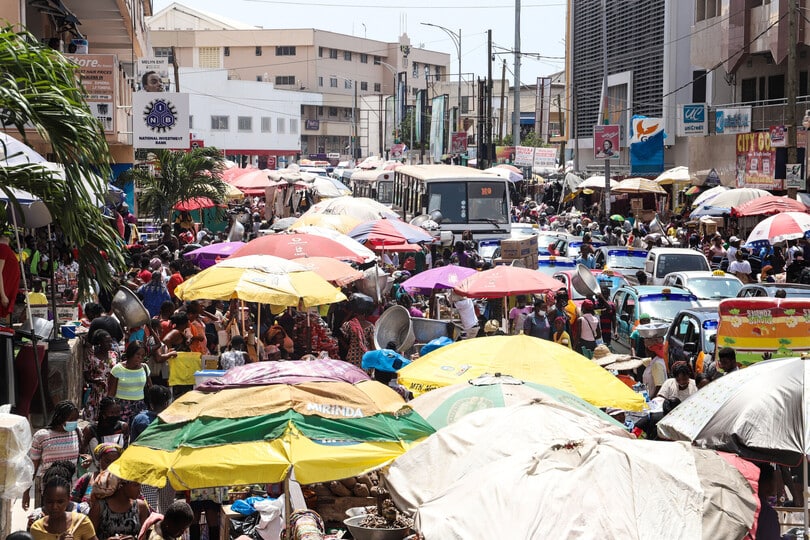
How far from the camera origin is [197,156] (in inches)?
1239

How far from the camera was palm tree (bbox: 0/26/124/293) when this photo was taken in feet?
27.2

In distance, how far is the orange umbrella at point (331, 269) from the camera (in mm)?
A: 15656

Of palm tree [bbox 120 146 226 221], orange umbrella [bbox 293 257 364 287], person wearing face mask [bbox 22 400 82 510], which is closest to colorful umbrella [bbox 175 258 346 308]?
orange umbrella [bbox 293 257 364 287]

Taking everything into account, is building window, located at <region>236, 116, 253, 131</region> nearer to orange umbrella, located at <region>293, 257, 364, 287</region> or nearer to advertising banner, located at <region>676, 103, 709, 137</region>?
advertising banner, located at <region>676, 103, 709, 137</region>

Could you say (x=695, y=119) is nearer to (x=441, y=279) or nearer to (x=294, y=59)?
(x=441, y=279)

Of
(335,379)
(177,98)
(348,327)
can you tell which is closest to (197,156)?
(177,98)

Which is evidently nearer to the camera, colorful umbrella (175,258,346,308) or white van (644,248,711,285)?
colorful umbrella (175,258,346,308)

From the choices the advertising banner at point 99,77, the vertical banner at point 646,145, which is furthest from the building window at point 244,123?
the advertising banner at point 99,77

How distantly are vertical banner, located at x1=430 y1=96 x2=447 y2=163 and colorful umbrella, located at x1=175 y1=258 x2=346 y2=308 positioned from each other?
178 feet

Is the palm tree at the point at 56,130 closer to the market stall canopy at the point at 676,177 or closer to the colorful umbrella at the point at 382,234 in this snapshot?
the colorful umbrella at the point at 382,234

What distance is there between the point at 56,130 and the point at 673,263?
16.8 metres

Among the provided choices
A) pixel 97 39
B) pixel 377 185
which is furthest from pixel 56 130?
pixel 377 185

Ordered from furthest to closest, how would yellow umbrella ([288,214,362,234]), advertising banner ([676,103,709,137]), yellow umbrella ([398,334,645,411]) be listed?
advertising banner ([676,103,709,137]), yellow umbrella ([288,214,362,234]), yellow umbrella ([398,334,645,411])

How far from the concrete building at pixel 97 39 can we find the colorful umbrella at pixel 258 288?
14.8ft
